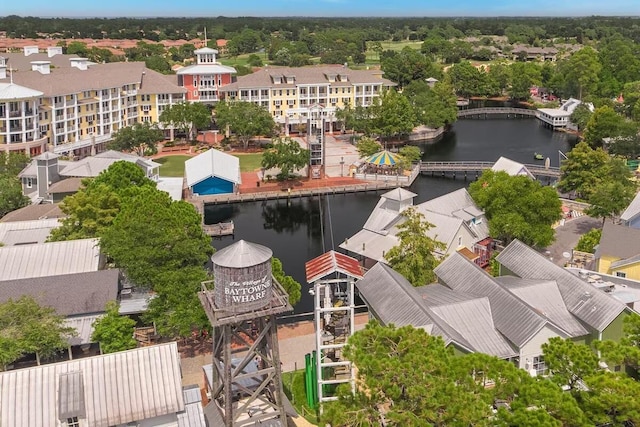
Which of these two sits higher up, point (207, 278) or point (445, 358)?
point (445, 358)

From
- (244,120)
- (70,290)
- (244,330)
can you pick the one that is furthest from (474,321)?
(244,120)

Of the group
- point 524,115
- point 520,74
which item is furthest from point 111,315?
point 520,74

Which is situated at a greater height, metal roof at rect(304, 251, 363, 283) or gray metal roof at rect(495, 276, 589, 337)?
metal roof at rect(304, 251, 363, 283)

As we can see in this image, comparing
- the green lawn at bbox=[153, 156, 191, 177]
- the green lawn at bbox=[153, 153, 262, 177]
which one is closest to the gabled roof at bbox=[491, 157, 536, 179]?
the green lawn at bbox=[153, 153, 262, 177]

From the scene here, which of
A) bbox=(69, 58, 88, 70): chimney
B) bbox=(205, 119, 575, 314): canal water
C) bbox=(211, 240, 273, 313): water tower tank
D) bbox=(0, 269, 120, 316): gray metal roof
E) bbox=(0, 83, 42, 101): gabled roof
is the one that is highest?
bbox=(69, 58, 88, 70): chimney

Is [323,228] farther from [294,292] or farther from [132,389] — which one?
[132,389]

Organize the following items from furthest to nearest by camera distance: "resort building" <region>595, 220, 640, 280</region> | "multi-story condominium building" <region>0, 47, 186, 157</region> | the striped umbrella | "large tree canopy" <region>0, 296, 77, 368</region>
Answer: "multi-story condominium building" <region>0, 47, 186, 157</region>
the striped umbrella
"resort building" <region>595, 220, 640, 280</region>
"large tree canopy" <region>0, 296, 77, 368</region>

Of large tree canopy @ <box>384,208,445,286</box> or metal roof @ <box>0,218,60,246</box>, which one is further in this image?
metal roof @ <box>0,218,60,246</box>

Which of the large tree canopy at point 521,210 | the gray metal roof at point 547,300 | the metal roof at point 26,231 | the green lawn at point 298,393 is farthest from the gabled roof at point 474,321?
the metal roof at point 26,231

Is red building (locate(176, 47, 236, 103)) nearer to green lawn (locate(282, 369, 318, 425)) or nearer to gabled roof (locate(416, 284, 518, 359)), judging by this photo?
green lawn (locate(282, 369, 318, 425))
